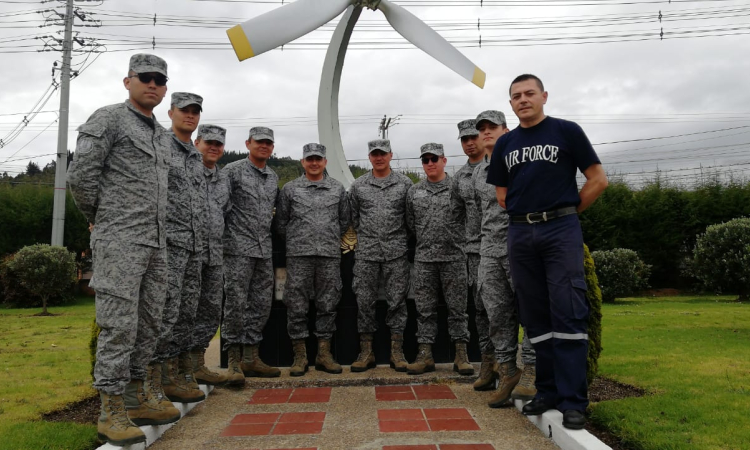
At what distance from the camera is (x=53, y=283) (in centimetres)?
1296

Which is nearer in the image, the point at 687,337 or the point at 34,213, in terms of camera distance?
the point at 687,337

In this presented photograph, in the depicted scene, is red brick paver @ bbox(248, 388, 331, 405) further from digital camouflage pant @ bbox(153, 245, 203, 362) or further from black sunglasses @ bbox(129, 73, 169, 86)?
black sunglasses @ bbox(129, 73, 169, 86)

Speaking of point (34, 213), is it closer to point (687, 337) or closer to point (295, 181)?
point (295, 181)

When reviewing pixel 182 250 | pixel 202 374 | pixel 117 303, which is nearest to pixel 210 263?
pixel 182 250

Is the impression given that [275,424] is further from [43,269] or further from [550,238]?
[43,269]

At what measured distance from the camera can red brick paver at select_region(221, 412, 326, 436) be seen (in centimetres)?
317

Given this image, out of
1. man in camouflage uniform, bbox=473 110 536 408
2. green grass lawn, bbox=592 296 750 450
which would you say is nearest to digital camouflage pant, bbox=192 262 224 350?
man in camouflage uniform, bbox=473 110 536 408

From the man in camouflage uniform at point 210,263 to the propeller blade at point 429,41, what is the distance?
10.3 feet

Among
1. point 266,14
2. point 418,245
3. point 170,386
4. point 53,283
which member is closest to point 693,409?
→ point 418,245

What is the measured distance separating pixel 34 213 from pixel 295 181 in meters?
16.6

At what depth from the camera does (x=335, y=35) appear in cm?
676

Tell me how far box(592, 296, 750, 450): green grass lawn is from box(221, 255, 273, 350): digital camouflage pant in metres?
2.64

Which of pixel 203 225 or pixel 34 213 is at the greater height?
pixel 34 213

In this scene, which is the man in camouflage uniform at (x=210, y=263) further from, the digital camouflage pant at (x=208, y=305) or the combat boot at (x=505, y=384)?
the combat boot at (x=505, y=384)
